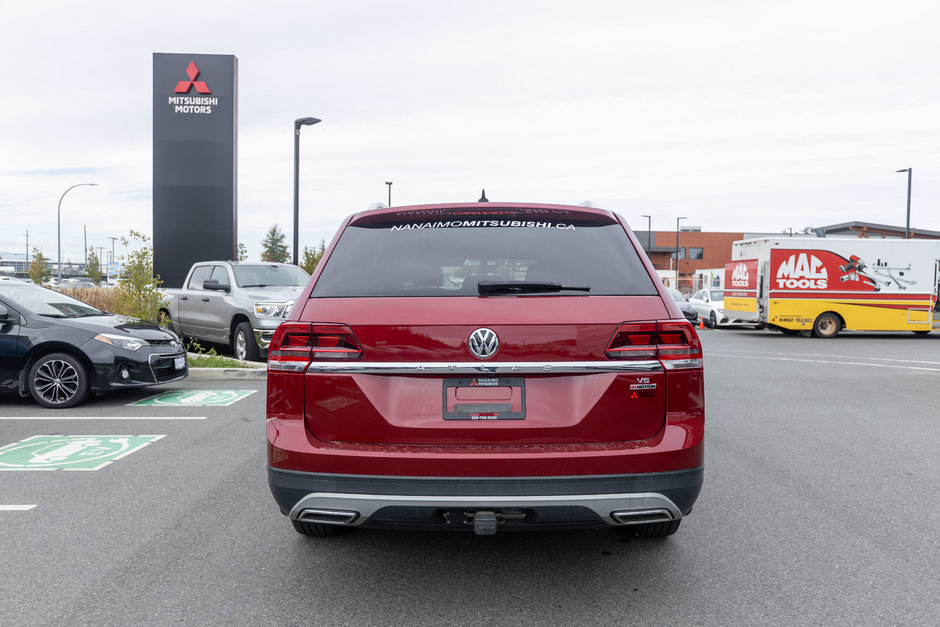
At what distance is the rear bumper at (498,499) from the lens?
3.04 metres

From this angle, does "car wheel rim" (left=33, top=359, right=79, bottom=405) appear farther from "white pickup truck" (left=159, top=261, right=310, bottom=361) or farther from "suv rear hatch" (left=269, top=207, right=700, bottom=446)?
"suv rear hatch" (left=269, top=207, right=700, bottom=446)

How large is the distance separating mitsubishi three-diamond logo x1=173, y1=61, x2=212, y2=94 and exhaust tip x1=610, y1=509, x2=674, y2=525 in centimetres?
2074

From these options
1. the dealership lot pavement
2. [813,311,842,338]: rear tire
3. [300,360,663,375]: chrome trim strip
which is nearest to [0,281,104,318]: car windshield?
the dealership lot pavement

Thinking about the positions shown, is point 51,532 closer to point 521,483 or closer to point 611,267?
point 521,483

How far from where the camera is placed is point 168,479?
17.8ft

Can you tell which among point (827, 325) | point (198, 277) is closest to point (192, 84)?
point (198, 277)

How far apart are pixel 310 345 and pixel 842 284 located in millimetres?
22375

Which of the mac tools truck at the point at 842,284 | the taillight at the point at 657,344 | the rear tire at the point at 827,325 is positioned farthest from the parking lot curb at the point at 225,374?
the rear tire at the point at 827,325

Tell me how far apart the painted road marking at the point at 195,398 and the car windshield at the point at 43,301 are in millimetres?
1314

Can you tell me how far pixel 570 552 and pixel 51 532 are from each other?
114 inches

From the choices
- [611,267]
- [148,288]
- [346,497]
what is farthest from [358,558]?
[148,288]

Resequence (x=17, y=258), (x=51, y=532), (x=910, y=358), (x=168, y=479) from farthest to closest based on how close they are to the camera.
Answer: (x=17, y=258) < (x=910, y=358) < (x=168, y=479) < (x=51, y=532)

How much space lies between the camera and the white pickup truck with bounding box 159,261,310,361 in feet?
39.8

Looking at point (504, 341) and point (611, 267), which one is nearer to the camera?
point (504, 341)
